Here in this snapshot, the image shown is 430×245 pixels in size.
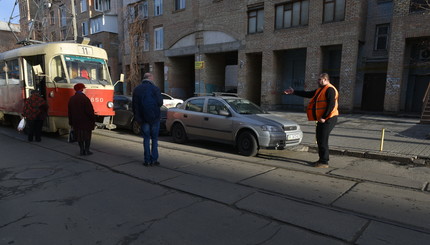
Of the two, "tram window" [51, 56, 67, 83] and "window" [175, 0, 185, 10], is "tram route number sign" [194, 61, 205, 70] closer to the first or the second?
"window" [175, 0, 185, 10]

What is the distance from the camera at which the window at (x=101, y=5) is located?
33.9 metres

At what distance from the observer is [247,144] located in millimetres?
7359

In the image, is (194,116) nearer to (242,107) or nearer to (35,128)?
(242,107)

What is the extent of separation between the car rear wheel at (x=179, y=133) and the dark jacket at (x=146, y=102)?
3.19 metres

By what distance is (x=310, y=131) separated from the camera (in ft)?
36.7

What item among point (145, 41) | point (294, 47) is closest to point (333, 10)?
point (294, 47)

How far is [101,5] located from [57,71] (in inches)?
1195

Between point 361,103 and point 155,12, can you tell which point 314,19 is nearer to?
point 361,103

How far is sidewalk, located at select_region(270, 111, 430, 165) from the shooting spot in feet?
23.7

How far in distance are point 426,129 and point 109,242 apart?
12.7 m

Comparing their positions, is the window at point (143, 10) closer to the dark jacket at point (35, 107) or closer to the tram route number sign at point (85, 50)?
the tram route number sign at point (85, 50)

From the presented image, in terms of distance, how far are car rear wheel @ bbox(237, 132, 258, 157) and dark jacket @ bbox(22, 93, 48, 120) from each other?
6.41 m

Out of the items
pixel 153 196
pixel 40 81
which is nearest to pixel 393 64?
pixel 153 196

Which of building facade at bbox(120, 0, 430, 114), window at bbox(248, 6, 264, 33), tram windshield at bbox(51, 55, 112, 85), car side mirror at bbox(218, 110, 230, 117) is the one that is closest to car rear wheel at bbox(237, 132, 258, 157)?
car side mirror at bbox(218, 110, 230, 117)
